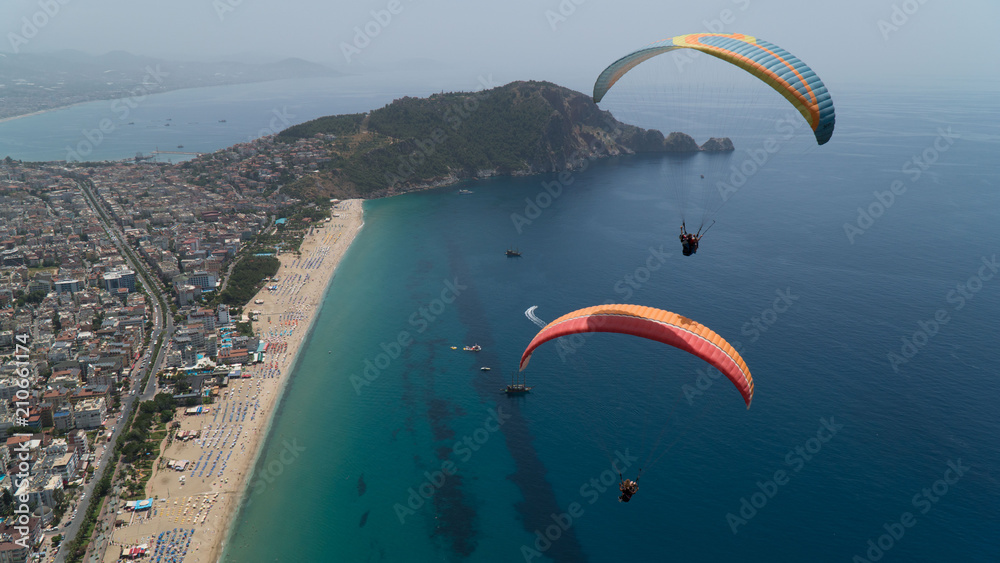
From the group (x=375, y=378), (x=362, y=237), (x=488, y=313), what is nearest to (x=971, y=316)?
(x=488, y=313)

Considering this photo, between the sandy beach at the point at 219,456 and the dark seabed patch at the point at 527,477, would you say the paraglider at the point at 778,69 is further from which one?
the sandy beach at the point at 219,456

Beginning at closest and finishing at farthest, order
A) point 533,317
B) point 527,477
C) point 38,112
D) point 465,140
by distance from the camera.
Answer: point 527,477 → point 533,317 → point 465,140 → point 38,112

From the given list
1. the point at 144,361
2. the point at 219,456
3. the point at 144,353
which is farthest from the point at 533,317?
the point at 144,353

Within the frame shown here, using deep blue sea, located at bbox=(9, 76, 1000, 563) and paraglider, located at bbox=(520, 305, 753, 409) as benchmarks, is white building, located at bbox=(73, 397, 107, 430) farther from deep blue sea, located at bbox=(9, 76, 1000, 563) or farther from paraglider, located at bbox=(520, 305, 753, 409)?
paraglider, located at bbox=(520, 305, 753, 409)

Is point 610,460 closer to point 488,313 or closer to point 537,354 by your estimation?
point 537,354

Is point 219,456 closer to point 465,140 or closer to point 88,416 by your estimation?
point 88,416

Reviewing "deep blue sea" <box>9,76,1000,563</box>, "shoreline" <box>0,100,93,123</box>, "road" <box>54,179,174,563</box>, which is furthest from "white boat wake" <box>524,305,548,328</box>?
"shoreline" <box>0,100,93,123</box>
